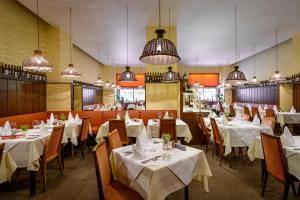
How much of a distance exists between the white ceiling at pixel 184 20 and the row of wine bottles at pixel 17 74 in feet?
5.66

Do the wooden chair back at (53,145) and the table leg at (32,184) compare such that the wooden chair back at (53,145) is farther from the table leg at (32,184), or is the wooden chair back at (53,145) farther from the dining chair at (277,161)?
the dining chair at (277,161)

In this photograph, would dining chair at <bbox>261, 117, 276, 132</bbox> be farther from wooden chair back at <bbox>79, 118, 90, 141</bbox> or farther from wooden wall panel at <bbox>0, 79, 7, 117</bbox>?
wooden wall panel at <bbox>0, 79, 7, 117</bbox>

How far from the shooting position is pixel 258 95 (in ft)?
37.3

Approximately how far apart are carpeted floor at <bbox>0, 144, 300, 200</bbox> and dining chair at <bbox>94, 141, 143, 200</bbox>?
3.50ft

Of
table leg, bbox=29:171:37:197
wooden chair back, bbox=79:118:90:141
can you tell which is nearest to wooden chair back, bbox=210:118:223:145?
wooden chair back, bbox=79:118:90:141

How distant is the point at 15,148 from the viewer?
3.28m

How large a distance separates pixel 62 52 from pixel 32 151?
479 cm

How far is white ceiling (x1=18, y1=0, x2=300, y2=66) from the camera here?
209 inches

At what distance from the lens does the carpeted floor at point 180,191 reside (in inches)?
128

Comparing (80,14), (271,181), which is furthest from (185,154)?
(80,14)

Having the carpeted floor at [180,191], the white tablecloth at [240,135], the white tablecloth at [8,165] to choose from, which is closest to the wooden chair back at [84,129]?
the carpeted floor at [180,191]

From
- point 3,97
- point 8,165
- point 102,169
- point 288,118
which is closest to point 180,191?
point 102,169

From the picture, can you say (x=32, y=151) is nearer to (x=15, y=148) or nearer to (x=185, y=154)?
(x=15, y=148)

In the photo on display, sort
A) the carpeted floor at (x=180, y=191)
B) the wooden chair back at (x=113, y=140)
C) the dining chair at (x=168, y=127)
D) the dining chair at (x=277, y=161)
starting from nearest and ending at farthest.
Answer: the dining chair at (x=277, y=161), the wooden chair back at (x=113, y=140), the carpeted floor at (x=180, y=191), the dining chair at (x=168, y=127)
